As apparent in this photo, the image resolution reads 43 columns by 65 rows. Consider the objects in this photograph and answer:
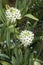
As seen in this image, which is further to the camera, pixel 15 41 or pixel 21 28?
pixel 21 28

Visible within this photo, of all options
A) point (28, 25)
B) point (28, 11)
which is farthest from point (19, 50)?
point (28, 11)

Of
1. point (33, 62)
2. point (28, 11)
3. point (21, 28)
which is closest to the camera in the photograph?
point (33, 62)

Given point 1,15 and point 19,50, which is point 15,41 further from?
point 1,15

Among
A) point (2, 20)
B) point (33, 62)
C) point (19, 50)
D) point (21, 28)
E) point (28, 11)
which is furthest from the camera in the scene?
point (28, 11)

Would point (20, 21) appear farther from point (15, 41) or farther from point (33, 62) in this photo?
point (33, 62)

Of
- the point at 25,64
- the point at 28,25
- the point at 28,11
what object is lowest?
the point at 25,64

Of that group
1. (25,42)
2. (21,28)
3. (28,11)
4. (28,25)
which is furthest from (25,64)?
(28,11)

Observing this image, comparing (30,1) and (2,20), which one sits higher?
(30,1)

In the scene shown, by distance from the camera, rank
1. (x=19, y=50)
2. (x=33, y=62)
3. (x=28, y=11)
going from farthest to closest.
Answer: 1. (x=28, y=11)
2. (x=19, y=50)
3. (x=33, y=62)

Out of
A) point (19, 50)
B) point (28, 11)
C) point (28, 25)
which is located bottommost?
point (19, 50)
